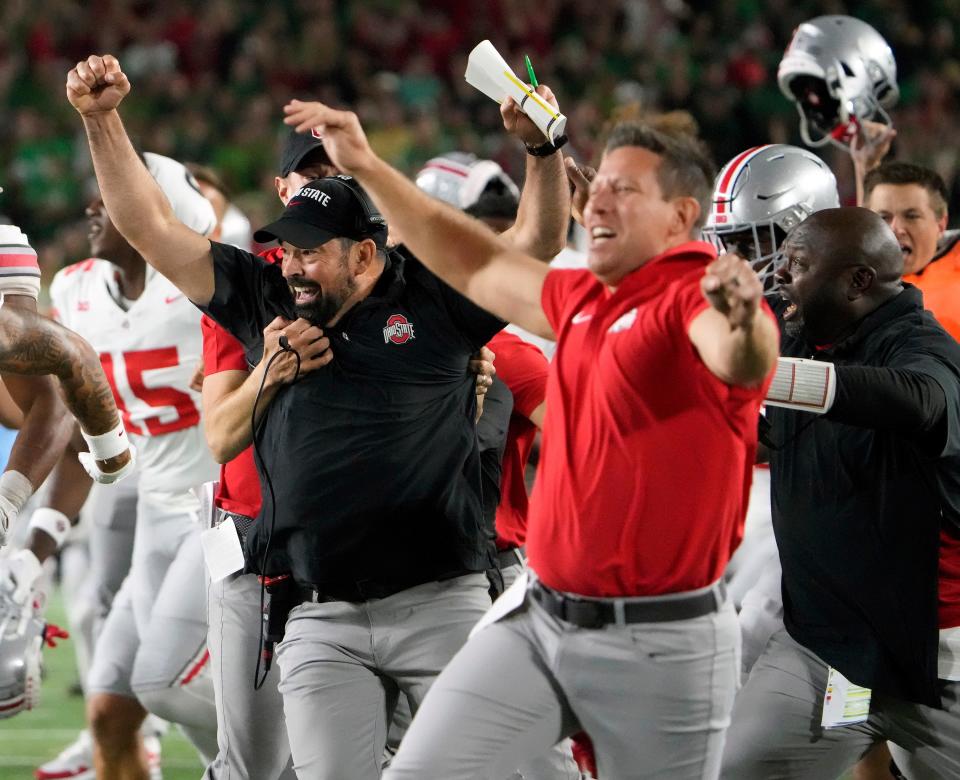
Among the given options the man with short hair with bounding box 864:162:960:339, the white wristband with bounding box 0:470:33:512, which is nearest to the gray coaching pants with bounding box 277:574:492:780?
the white wristband with bounding box 0:470:33:512

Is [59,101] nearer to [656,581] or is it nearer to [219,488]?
[219,488]

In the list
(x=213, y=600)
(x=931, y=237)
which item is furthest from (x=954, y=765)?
(x=931, y=237)

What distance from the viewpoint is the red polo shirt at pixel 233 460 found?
4.32 m

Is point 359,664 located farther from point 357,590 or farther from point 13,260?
point 13,260

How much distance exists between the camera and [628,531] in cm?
320

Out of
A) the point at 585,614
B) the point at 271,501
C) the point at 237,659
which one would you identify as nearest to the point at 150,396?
the point at 237,659

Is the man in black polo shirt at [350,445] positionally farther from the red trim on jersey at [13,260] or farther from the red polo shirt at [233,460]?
the red trim on jersey at [13,260]

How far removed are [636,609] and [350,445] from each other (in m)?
1.00

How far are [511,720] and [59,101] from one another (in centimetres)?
1268

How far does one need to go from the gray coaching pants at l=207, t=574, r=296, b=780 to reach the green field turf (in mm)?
2290

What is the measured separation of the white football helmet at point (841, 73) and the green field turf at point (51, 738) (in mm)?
3768

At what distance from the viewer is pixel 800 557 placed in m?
4.07

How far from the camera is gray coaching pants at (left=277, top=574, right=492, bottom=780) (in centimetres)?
381

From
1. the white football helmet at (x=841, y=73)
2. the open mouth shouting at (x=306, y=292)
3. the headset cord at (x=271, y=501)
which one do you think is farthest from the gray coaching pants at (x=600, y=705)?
the white football helmet at (x=841, y=73)
